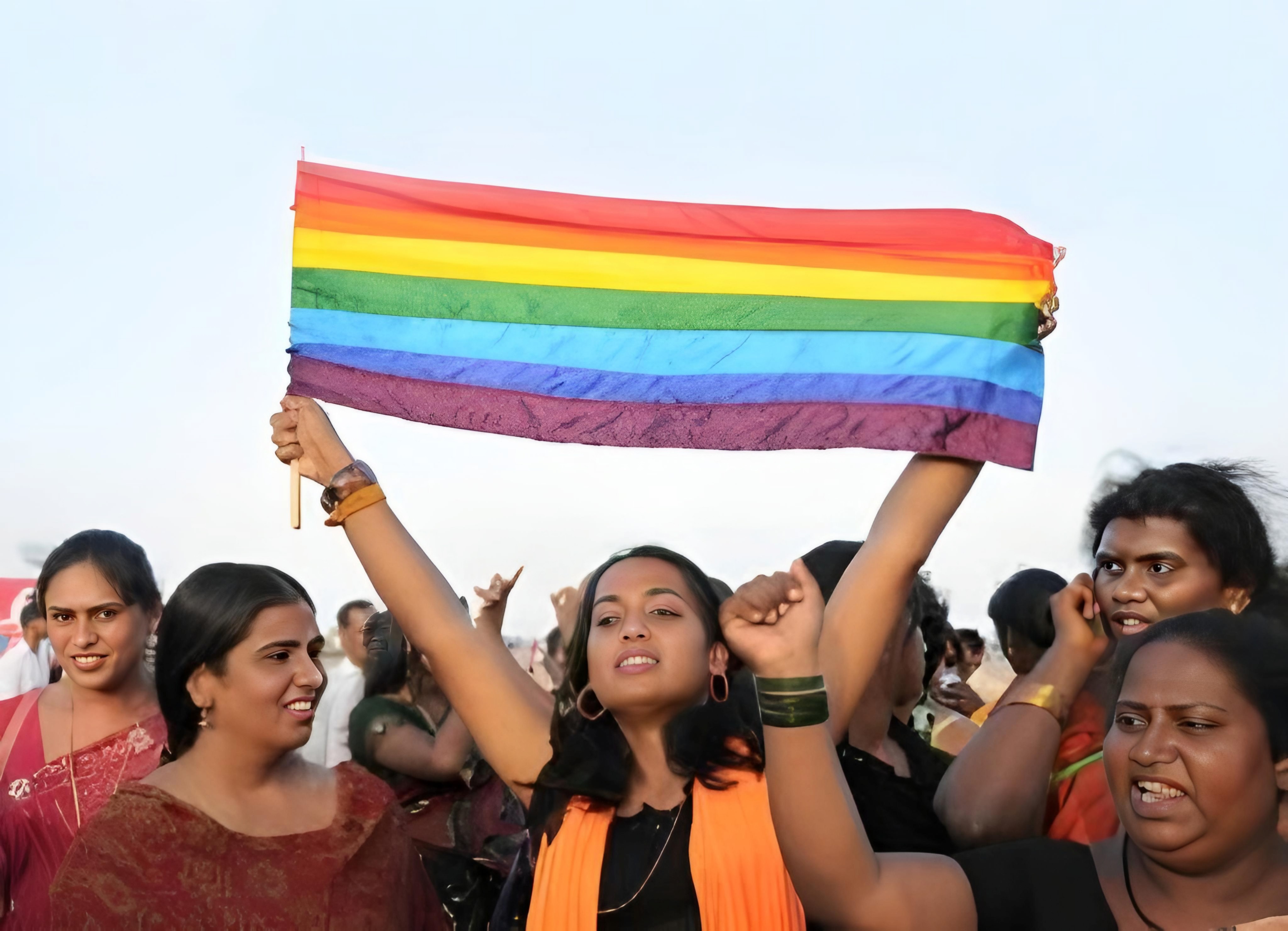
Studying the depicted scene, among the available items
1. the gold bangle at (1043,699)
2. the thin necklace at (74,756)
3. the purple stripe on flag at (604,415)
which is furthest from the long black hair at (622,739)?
the thin necklace at (74,756)

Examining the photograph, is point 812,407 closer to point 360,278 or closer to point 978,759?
point 978,759

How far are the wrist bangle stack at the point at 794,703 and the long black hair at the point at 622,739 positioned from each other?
2.74ft

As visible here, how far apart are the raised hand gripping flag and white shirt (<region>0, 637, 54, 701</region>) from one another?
3490 millimetres

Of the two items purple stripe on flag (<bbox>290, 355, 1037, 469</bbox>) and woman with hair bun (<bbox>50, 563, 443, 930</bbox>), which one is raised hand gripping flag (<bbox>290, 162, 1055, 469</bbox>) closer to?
purple stripe on flag (<bbox>290, 355, 1037, 469</bbox>)

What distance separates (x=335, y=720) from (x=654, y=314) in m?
4.07

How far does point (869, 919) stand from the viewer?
6.95 ft

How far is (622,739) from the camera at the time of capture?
3102mm

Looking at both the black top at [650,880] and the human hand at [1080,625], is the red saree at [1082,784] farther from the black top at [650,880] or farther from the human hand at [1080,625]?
the black top at [650,880]

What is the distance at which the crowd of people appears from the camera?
2.18m

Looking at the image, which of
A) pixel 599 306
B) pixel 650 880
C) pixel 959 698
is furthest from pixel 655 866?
pixel 959 698

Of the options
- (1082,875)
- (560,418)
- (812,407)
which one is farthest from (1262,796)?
(560,418)

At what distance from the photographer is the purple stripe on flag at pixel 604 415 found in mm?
3449

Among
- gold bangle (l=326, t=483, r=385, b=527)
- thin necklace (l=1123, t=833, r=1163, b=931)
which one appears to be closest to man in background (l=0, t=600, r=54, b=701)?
gold bangle (l=326, t=483, r=385, b=527)

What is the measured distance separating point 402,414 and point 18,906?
1952 mm
